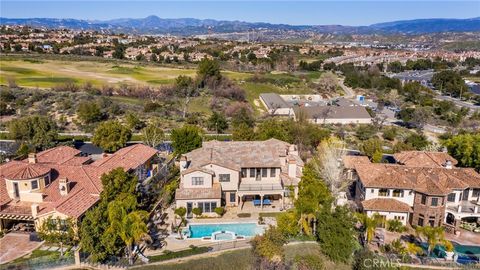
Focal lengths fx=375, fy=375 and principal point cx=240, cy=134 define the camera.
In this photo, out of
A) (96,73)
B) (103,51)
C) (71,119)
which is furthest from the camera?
(103,51)

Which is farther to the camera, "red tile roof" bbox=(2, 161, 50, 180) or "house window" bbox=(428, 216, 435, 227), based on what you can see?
"house window" bbox=(428, 216, 435, 227)

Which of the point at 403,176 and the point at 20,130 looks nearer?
the point at 403,176

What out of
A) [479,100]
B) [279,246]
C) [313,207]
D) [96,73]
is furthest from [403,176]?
[96,73]

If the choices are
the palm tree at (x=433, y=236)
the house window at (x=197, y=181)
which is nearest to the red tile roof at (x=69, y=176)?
the house window at (x=197, y=181)

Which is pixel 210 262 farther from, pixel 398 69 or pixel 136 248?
pixel 398 69

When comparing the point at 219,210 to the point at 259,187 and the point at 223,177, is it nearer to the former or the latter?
the point at 223,177

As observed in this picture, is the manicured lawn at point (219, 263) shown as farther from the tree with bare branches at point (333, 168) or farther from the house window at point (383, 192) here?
the house window at point (383, 192)

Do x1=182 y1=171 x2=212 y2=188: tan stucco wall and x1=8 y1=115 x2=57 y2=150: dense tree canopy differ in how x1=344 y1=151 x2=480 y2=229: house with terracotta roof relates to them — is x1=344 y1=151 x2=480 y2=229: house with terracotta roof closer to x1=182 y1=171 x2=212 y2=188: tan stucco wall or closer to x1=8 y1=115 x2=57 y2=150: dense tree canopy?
x1=182 y1=171 x2=212 y2=188: tan stucco wall

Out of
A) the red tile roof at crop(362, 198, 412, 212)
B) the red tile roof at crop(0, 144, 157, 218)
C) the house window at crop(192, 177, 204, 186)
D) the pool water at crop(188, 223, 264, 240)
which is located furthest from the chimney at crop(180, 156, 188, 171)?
the red tile roof at crop(362, 198, 412, 212)
